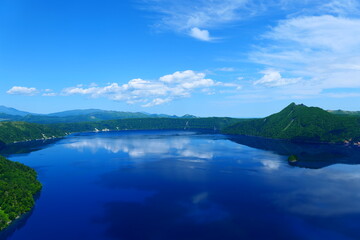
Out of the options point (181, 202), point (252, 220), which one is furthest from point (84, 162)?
point (252, 220)

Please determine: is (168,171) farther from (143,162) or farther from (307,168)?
(307,168)

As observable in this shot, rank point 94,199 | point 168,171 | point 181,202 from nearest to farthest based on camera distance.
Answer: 1. point 181,202
2. point 94,199
3. point 168,171

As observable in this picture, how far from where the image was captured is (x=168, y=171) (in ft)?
512

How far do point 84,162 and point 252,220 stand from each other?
154 metres

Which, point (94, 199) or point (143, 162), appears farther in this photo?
point (143, 162)

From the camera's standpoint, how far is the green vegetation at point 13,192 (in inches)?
3332

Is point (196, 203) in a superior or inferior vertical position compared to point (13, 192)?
inferior

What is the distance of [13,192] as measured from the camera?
9438 centimetres

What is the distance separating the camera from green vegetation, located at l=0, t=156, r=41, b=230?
3332 inches

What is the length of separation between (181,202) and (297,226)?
43.3 m

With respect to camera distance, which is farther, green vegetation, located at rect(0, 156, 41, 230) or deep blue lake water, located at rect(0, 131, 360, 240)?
green vegetation, located at rect(0, 156, 41, 230)

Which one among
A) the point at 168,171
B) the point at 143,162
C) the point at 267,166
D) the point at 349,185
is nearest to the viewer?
the point at 349,185

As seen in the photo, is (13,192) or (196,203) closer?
(13,192)

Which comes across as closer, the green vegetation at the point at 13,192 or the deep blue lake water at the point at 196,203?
the deep blue lake water at the point at 196,203
